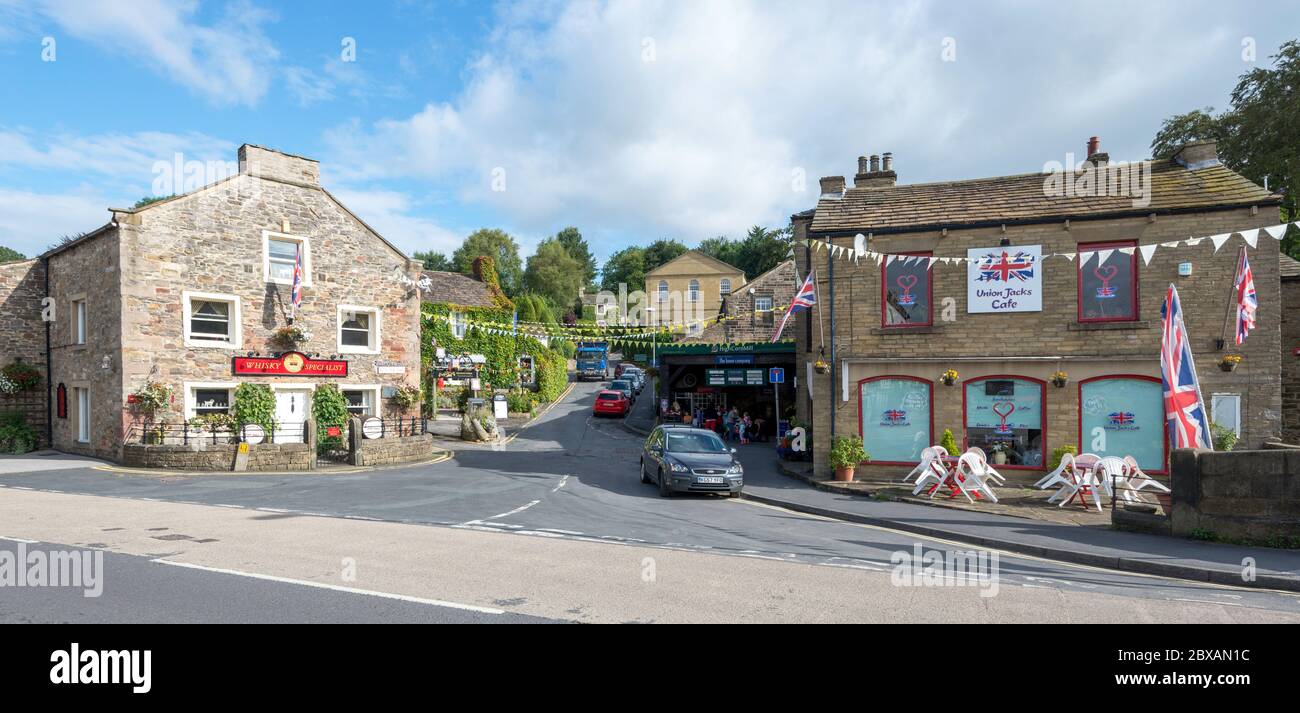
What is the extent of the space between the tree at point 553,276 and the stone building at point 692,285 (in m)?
10.5

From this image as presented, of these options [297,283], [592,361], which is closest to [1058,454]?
[297,283]

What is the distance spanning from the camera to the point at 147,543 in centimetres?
911

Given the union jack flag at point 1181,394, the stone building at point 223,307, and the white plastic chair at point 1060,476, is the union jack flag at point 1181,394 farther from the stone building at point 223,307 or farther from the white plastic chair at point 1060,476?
the stone building at point 223,307

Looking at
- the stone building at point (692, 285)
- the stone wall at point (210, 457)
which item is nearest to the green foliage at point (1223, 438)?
the stone wall at point (210, 457)

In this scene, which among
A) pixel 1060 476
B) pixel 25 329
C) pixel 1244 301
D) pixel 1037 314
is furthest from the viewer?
pixel 25 329

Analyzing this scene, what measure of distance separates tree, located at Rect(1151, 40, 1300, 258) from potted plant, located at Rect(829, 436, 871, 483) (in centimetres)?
1765

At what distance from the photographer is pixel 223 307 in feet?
66.7

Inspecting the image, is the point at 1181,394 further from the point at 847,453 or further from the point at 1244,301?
the point at 847,453

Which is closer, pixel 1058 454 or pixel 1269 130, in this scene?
pixel 1058 454

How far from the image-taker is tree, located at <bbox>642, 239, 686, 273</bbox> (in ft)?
292

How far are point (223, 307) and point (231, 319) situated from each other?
1.51ft

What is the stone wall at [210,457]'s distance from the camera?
17875 mm
